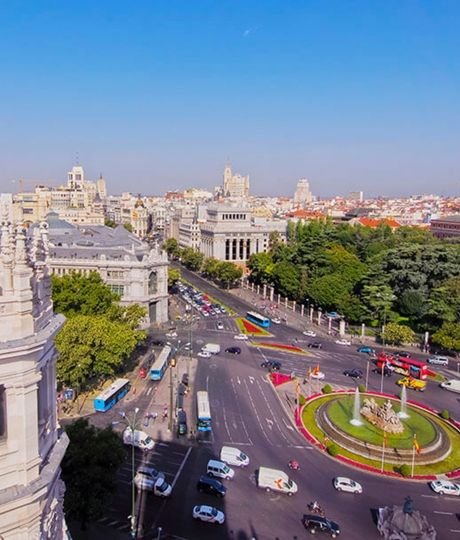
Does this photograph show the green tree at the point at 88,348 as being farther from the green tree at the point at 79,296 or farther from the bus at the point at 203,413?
the bus at the point at 203,413

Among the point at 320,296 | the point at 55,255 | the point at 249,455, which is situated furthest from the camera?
the point at 320,296

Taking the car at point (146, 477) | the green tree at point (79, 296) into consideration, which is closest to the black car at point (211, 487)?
the car at point (146, 477)

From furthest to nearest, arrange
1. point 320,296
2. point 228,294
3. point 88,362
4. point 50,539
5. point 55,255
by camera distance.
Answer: point 228,294, point 320,296, point 55,255, point 88,362, point 50,539

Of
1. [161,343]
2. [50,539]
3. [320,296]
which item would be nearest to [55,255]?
[161,343]

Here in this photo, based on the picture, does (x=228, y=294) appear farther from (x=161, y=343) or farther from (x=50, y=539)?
(x=50, y=539)

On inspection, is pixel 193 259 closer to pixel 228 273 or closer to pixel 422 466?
pixel 228 273

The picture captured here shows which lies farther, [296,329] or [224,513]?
[296,329]

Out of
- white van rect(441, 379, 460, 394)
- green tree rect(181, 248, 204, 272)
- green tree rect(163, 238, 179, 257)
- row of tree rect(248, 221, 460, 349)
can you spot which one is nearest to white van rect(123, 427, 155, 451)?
white van rect(441, 379, 460, 394)

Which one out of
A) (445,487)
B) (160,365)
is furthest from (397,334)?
(445,487)
